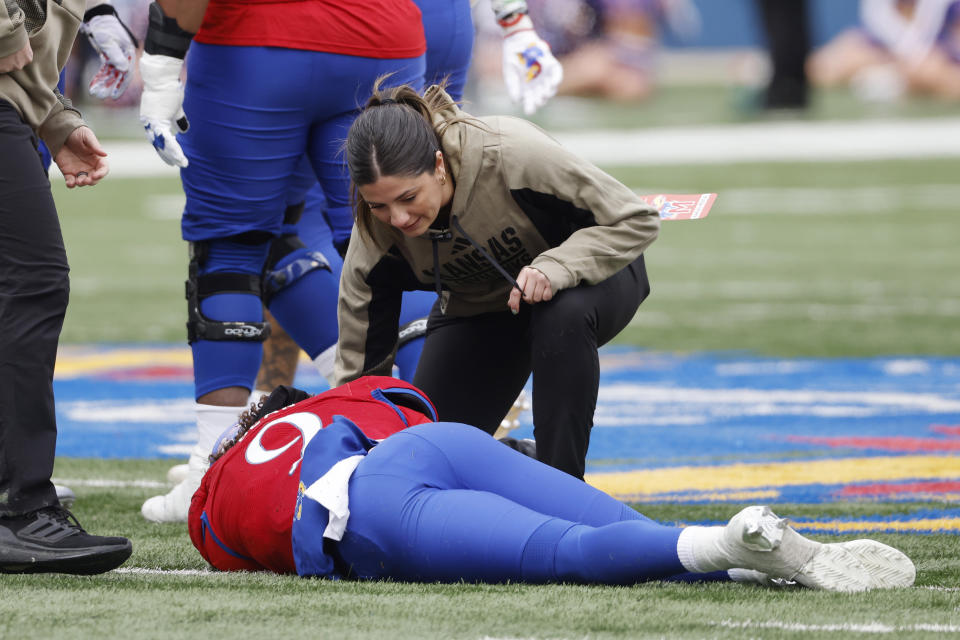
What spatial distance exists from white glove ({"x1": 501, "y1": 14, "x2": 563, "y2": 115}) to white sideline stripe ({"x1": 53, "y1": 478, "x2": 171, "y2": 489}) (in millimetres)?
1646

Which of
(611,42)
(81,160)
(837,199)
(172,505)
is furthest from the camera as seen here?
(611,42)

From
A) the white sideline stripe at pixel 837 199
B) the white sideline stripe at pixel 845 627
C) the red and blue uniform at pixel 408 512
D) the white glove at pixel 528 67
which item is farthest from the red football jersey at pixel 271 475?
the white sideline stripe at pixel 837 199

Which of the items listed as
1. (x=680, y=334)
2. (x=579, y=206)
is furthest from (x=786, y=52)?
(x=579, y=206)

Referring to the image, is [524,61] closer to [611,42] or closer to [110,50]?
[110,50]

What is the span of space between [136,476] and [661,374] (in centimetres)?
293

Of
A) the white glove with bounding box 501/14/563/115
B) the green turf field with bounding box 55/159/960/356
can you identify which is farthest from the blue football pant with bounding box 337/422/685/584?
the green turf field with bounding box 55/159/960/356

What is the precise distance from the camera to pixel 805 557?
3088 millimetres

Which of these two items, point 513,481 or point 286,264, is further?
point 286,264

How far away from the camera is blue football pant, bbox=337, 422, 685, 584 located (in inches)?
124

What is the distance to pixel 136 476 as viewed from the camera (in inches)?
203

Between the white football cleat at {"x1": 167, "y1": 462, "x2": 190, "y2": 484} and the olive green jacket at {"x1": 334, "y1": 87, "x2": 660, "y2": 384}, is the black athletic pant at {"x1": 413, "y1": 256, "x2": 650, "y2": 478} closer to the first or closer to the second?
the olive green jacket at {"x1": 334, "y1": 87, "x2": 660, "y2": 384}

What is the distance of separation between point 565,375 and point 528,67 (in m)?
1.64

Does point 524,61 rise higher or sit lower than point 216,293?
higher

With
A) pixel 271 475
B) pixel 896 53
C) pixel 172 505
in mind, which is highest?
pixel 896 53
